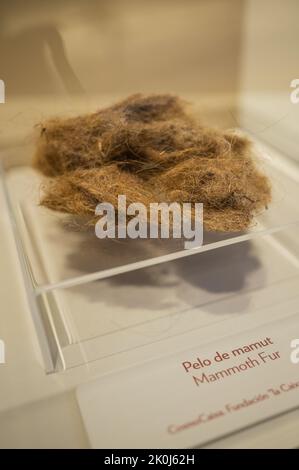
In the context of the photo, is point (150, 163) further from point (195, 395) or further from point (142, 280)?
point (195, 395)

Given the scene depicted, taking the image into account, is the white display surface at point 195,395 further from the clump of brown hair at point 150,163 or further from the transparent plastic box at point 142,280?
the clump of brown hair at point 150,163

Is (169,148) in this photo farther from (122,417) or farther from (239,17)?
(239,17)

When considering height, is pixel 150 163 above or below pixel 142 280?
above

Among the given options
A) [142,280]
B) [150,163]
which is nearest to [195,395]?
[142,280]

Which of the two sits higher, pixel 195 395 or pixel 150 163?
pixel 150 163

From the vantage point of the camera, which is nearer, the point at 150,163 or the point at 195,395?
the point at 195,395

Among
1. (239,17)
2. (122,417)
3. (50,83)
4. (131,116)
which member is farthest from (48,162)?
(239,17)
